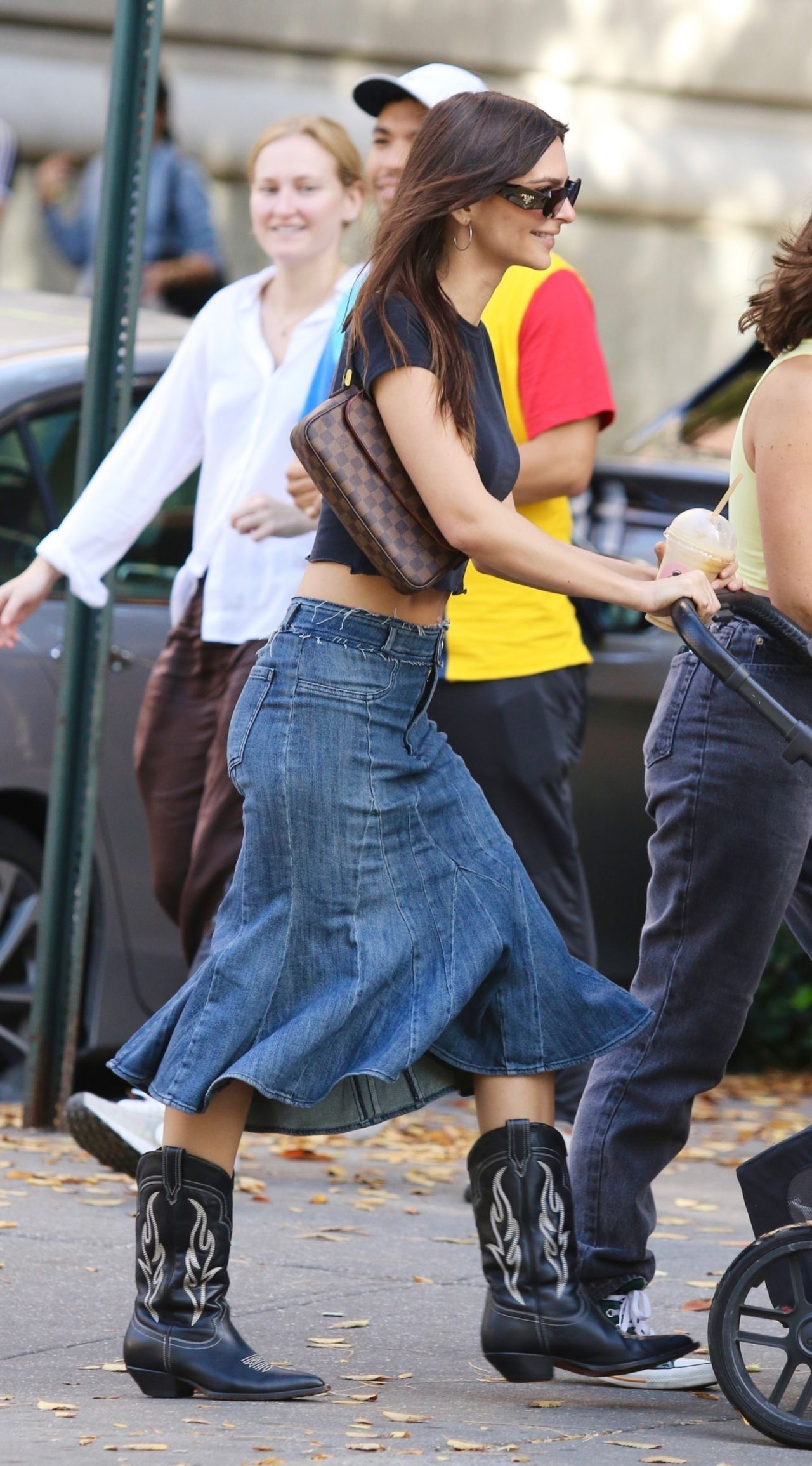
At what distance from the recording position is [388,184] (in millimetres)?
4973

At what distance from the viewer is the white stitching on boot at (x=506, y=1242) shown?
132 inches

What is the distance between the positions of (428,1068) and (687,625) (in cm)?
79

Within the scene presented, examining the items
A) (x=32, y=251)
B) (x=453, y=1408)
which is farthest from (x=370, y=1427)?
(x=32, y=251)

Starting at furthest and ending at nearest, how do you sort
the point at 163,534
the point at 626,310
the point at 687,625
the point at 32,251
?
1. the point at 626,310
2. the point at 32,251
3. the point at 163,534
4. the point at 687,625

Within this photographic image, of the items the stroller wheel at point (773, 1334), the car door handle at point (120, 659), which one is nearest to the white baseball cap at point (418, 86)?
the car door handle at point (120, 659)

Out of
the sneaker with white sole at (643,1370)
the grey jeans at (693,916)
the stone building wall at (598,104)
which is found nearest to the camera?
the grey jeans at (693,916)

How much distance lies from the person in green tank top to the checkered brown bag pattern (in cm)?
53

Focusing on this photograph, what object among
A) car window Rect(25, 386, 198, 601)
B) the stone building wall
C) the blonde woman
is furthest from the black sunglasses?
the stone building wall

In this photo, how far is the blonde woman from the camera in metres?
4.71

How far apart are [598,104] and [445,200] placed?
406 inches

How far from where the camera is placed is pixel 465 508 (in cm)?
321

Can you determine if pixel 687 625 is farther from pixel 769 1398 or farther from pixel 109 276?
pixel 109 276

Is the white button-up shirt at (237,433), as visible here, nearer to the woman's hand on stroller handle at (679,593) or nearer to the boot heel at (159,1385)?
→ the woman's hand on stroller handle at (679,593)

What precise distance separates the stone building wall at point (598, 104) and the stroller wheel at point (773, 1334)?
10027 millimetres
